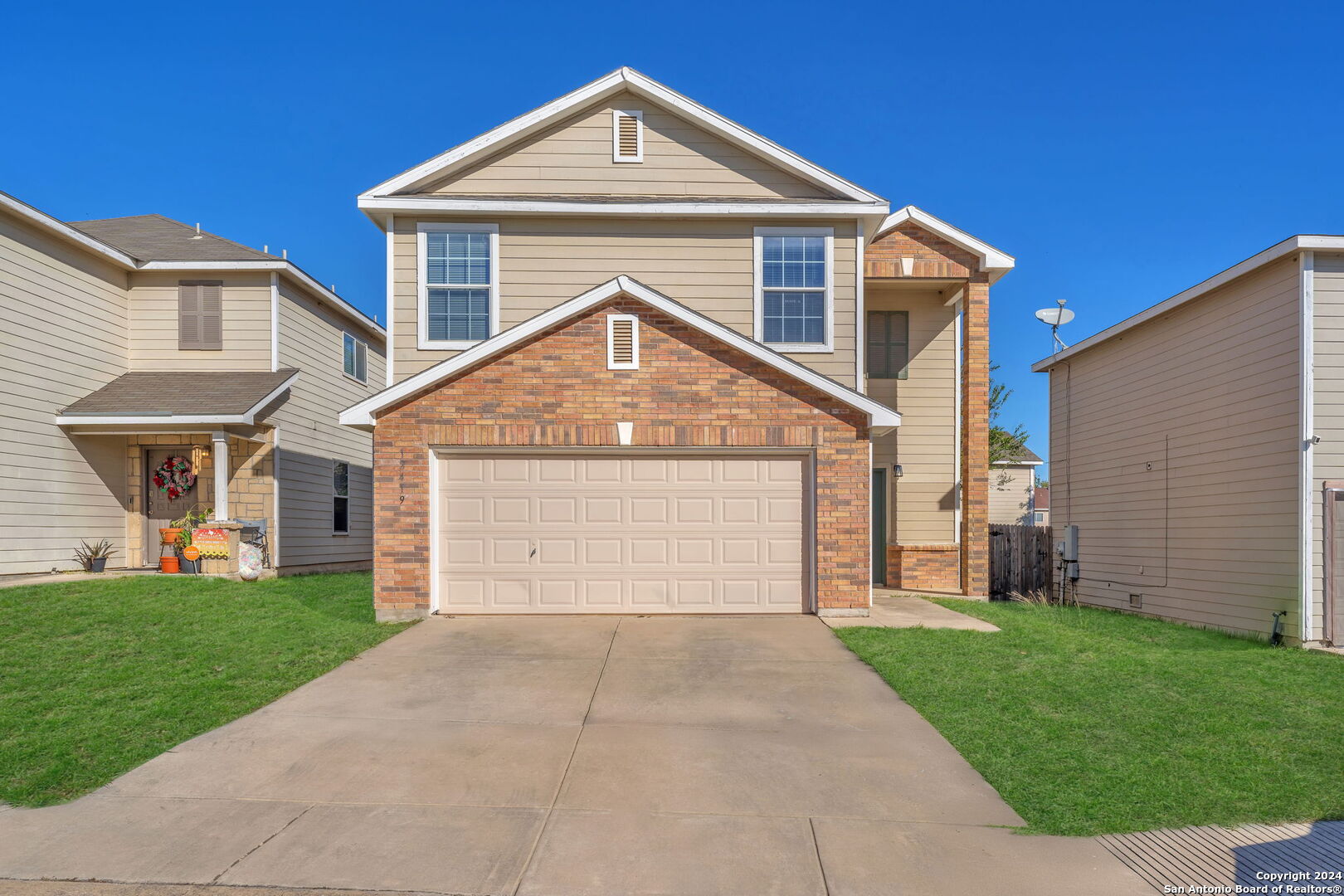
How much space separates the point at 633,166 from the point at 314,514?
1017 centimetres

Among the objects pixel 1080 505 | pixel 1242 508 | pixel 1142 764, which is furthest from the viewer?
pixel 1080 505

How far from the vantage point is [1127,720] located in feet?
20.8

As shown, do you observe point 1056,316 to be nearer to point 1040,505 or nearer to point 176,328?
point 176,328

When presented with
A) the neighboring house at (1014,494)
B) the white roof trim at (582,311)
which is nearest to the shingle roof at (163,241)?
the white roof trim at (582,311)

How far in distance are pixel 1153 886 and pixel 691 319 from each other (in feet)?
25.2

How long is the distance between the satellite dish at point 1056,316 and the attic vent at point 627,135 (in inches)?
357

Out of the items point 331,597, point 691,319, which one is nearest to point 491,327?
point 691,319

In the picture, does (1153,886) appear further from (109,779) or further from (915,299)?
(915,299)

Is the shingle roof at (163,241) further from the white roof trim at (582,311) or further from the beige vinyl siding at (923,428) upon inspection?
the beige vinyl siding at (923,428)

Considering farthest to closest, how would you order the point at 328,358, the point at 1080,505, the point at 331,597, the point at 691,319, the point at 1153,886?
1. the point at 328,358
2. the point at 1080,505
3. the point at 331,597
4. the point at 691,319
5. the point at 1153,886

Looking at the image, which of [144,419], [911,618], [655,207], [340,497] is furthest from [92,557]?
[911,618]

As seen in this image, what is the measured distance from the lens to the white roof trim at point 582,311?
10.1m

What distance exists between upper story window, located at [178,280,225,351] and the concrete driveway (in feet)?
34.9

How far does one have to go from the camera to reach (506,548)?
1041cm
